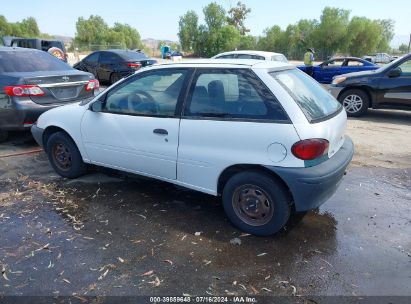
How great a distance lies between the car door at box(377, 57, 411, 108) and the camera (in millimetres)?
8492

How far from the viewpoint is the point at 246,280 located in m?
2.96

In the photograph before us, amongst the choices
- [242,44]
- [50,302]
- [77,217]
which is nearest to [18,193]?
[77,217]

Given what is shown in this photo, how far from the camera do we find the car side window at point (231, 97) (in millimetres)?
3383

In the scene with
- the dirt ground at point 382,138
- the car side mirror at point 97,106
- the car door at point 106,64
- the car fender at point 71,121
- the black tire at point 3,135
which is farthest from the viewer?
the car door at point 106,64

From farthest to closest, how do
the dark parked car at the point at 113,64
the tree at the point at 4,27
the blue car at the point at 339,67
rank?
the tree at the point at 4,27, the blue car at the point at 339,67, the dark parked car at the point at 113,64

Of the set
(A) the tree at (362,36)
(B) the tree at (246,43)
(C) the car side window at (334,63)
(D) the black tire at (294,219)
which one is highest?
(A) the tree at (362,36)

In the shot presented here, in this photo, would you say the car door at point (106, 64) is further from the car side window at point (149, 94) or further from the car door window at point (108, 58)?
the car side window at point (149, 94)

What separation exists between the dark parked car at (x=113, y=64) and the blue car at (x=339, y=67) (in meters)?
7.59

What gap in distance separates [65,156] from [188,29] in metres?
62.2

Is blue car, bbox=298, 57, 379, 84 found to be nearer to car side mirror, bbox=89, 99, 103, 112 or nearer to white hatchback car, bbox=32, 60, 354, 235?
white hatchback car, bbox=32, 60, 354, 235

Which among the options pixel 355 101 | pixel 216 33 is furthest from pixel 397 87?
pixel 216 33

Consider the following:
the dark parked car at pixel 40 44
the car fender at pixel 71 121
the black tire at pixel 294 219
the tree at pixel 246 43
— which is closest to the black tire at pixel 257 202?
the black tire at pixel 294 219

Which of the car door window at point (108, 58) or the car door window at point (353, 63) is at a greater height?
the car door window at point (353, 63)

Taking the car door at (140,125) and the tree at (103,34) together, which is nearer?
the car door at (140,125)
